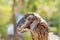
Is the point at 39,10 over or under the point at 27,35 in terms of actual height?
over

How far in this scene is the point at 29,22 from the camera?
3.01ft

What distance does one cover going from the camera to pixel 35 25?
90cm

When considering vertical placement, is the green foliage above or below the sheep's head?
below

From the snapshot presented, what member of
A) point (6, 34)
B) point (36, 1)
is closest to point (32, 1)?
point (36, 1)

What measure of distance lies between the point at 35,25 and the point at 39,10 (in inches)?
4.9

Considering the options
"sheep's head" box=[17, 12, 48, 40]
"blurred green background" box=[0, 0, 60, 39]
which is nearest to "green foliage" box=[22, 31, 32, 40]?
"sheep's head" box=[17, 12, 48, 40]

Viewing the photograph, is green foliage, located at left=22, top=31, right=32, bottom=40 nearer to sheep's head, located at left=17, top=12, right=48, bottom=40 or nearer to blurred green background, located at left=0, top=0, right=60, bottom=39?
sheep's head, located at left=17, top=12, right=48, bottom=40

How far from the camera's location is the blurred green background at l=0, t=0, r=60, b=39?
3.13 ft

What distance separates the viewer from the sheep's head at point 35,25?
0.90 meters

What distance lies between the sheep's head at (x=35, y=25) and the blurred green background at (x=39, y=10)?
0.05m

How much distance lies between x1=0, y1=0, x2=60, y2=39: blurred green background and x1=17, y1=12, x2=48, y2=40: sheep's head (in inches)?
2.1

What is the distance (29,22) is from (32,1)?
15 cm

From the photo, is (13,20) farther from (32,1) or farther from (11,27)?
(32,1)

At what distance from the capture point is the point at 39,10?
0.97 m
